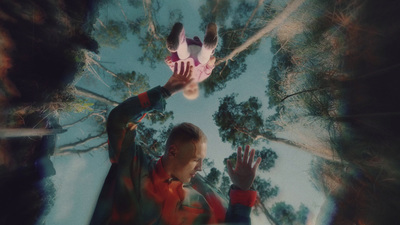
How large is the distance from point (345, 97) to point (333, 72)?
61cm

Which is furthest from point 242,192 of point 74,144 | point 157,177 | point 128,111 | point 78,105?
point 74,144

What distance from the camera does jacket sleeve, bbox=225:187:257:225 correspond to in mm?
2016

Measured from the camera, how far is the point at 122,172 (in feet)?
7.28

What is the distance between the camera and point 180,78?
2.57 metres

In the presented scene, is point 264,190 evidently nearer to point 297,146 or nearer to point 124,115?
point 297,146

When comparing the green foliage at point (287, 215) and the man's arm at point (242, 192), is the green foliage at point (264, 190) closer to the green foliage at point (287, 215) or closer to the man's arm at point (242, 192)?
the green foliage at point (287, 215)

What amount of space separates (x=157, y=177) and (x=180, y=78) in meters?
1.42

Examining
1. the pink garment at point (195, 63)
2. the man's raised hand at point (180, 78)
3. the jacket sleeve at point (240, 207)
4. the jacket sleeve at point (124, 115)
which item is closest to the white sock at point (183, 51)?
the pink garment at point (195, 63)

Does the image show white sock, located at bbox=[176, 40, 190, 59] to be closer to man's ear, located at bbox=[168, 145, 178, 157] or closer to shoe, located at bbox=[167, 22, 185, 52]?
shoe, located at bbox=[167, 22, 185, 52]

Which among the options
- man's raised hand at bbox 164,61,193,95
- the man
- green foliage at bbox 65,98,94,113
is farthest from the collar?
green foliage at bbox 65,98,94,113

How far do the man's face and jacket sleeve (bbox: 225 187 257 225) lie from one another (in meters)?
0.57

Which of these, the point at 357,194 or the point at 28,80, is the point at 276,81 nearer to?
the point at 357,194

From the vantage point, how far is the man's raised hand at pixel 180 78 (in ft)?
8.23

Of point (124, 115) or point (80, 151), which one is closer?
point (124, 115)
